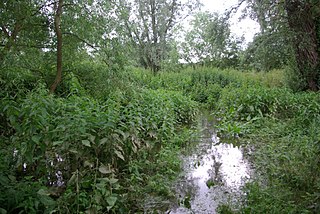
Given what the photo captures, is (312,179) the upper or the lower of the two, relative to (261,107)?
lower

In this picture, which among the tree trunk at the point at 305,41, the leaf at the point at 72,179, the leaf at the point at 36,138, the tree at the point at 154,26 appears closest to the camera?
the leaf at the point at 36,138

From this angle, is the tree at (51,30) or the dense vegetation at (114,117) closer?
the dense vegetation at (114,117)

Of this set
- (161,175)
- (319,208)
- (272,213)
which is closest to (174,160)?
(161,175)

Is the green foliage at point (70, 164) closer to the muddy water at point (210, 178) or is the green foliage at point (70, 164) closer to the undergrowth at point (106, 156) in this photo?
the undergrowth at point (106, 156)

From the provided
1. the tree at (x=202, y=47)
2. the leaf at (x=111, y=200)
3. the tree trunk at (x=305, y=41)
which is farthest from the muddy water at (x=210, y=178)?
the tree at (x=202, y=47)

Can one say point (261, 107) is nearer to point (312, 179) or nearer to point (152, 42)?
point (312, 179)

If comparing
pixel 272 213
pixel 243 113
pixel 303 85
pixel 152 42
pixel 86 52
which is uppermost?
pixel 152 42

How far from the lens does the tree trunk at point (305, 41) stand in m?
6.80

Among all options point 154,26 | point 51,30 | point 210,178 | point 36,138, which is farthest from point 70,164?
point 154,26

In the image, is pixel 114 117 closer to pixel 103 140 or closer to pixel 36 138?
pixel 103 140

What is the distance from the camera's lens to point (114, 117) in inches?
116

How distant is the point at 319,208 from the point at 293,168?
93 centimetres

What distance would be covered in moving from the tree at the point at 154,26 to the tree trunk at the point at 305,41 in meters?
6.40

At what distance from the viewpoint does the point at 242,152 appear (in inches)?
184
